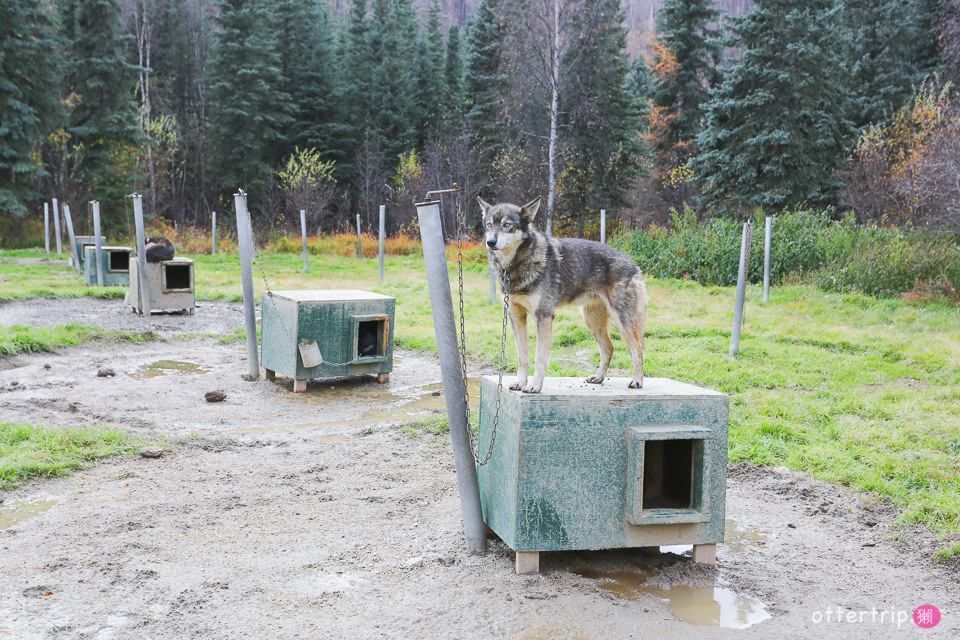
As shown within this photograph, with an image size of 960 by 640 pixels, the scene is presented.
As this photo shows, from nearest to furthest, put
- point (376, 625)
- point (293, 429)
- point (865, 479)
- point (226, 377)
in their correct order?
1. point (376, 625)
2. point (865, 479)
3. point (293, 429)
4. point (226, 377)

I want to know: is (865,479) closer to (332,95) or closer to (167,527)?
(167,527)

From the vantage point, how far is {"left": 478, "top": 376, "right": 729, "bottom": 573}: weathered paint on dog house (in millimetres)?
3619

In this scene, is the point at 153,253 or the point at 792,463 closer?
the point at 792,463

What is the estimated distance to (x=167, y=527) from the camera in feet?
13.8

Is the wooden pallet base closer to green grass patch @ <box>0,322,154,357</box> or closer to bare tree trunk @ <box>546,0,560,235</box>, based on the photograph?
green grass patch @ <box>0,322,154,357</box>

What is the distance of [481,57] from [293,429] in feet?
107

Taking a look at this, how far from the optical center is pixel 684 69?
102ft

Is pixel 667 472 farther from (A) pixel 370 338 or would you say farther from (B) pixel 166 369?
(B) pixel 166 369

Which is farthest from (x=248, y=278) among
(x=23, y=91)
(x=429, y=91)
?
(x=429, y=91)

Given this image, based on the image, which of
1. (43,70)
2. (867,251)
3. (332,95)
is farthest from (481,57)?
(867,251)

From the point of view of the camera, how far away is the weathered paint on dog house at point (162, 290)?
12117 millimetres

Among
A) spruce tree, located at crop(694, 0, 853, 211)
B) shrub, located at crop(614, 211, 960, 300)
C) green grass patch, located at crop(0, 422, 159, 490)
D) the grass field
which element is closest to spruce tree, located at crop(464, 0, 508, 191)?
spruce tree, located at crop(694, 0, 853, 211)

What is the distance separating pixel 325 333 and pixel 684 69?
2787cm

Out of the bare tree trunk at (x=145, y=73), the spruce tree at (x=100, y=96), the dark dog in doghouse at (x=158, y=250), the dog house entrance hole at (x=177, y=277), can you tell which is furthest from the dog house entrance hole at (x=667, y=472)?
the bare tree trunk at (x=145, y=73)
